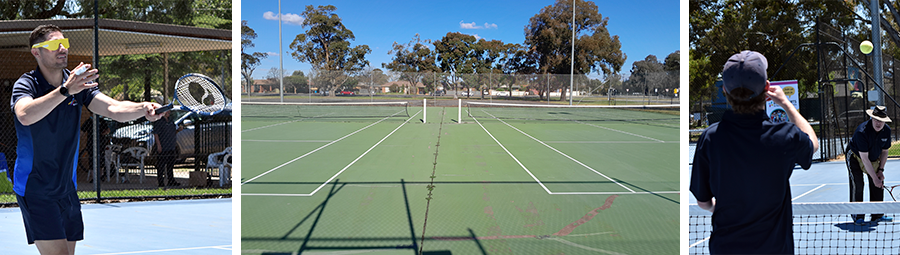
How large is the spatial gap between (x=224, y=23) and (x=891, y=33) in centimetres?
2314

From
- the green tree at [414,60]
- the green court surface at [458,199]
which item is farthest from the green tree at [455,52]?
the green court surface at [458,199]

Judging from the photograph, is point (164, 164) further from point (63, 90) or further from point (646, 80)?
point (646, 80)

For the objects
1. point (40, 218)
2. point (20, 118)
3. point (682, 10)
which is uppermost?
point (682, 10)

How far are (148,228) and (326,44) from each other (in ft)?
107

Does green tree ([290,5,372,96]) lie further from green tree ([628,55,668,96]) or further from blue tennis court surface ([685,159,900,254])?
blue tennis court surface ([685,159,900,254])

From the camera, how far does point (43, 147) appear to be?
106 inches

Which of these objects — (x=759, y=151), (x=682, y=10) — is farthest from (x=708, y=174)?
(x=682, y=10)

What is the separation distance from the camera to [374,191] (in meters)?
7.28

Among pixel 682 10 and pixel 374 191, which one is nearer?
pixel 682 10

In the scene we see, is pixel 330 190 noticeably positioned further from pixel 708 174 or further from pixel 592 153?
pixel 592 153

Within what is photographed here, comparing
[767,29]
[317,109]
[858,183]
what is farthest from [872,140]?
[317,109]

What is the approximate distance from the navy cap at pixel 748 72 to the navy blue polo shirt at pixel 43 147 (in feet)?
10.8

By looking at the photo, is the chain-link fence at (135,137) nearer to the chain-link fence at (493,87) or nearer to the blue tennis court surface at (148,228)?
the blue tennis court surface at (148,228)

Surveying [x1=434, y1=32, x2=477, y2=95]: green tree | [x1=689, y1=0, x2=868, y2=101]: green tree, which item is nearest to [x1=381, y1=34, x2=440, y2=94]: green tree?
[x1=434, y1=32, x2=477, y2=95]: green tree
